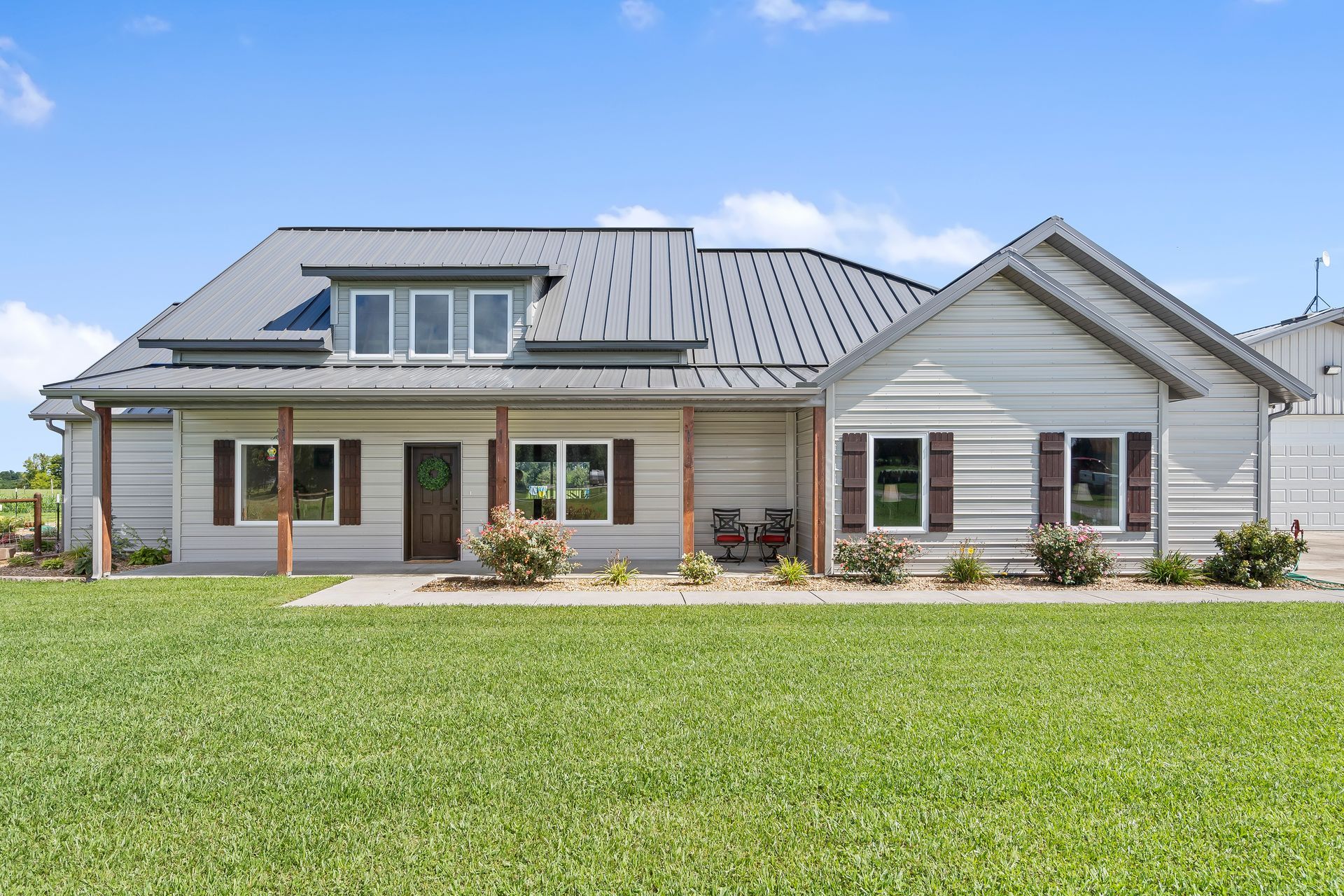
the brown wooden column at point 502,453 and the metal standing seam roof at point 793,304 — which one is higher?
the metal standing seam roof at point 793,304

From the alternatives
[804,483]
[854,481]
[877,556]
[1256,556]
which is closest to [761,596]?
[877,556]

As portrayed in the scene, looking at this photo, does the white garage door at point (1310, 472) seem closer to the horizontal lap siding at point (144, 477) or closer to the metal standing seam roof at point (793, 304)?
the metal standing seam roof at point (793, 304)

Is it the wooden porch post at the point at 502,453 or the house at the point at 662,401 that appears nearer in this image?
the wooden porch post at the point at 502,453

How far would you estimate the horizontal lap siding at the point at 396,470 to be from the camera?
44.7ft

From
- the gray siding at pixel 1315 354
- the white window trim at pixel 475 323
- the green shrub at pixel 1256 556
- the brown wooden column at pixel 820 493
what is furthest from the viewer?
the gray siding at pixel 1315 354

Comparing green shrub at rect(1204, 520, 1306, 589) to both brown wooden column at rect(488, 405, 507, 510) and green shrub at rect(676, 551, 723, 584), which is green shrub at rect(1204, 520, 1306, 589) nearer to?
green shrub at rect(676, 551, 723, 584)

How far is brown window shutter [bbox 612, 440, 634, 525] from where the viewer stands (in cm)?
1367

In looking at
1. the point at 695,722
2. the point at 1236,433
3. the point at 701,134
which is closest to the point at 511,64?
the point at 701,134

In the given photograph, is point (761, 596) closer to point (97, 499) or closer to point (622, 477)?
point (622, 477)

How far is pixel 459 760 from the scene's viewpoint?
4426mm

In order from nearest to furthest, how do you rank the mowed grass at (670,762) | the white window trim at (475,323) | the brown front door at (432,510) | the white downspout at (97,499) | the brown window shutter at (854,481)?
the mowed grass at (670,762), the white downspout at (97,499), the brown window shutter at (854,481), the white window trim at (475,323), the brown front door at (432,510)

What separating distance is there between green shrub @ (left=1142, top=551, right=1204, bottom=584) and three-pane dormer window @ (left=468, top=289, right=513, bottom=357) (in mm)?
11254

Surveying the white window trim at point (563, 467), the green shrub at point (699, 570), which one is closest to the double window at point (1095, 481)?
the green shrub at point (699, 570)

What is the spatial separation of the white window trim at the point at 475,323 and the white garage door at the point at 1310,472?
18.2 m
